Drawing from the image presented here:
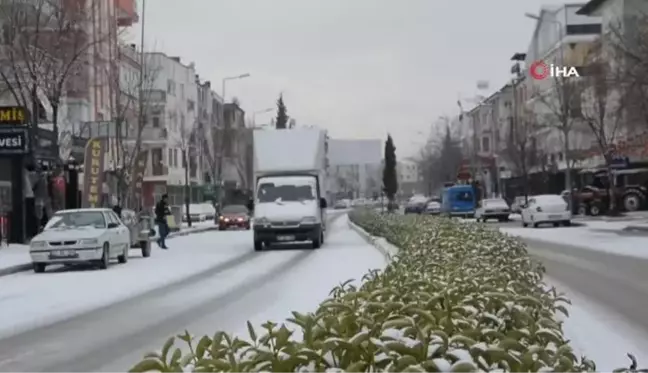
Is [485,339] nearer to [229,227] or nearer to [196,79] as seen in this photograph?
[229,227]

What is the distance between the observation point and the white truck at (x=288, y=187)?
105 ft

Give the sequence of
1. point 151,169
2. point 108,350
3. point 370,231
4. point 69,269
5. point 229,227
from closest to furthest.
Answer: point 108,350
point 69,269
point 370,231
point 229,227
point 151,169

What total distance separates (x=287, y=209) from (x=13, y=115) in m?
10.1

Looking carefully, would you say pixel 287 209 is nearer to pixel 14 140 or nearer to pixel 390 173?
pixel 14 140

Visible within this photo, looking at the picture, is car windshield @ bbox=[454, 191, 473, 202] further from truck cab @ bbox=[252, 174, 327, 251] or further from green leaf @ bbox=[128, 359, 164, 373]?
green leaf @ bbox=[128, 359, 164, 373]

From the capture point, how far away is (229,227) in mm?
58281

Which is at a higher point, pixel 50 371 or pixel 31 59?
pixel 31 59

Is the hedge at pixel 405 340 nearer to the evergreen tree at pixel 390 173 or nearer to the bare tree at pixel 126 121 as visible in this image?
the bare tree at pixel 126 121

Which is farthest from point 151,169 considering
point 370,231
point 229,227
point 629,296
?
point 629,296

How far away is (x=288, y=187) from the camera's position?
32656 mm

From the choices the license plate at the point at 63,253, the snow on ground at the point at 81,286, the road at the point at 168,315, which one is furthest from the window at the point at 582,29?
the license plate at the point at 63,253

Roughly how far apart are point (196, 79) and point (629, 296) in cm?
8644

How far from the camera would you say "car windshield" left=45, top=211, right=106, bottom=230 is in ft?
83.3

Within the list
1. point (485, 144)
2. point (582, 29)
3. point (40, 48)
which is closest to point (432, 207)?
point (582, 29)
